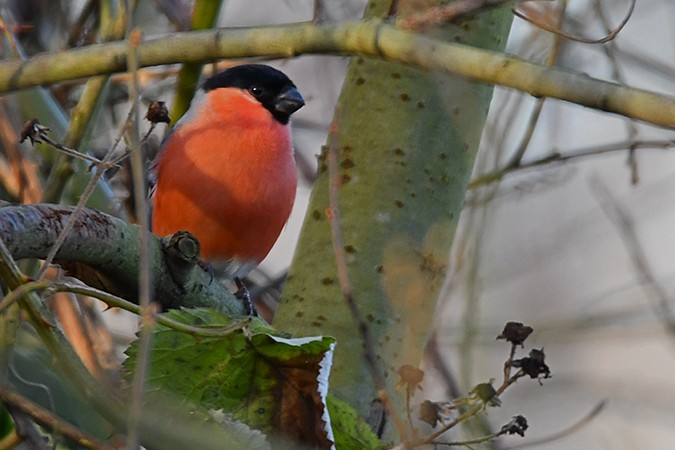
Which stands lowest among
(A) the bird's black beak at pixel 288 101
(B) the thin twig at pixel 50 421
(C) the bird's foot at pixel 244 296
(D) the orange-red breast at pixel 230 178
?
(B) the thin twig at pixel 50 421

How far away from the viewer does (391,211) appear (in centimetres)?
225

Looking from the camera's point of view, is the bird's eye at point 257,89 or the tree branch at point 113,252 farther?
the bird's eye at point 257,89

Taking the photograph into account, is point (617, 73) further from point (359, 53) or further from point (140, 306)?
point (140, 306)

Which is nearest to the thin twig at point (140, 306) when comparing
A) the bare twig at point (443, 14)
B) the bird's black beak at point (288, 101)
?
the bare twig at point (443, 14)

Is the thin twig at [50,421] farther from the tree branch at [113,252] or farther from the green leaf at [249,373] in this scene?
the green leaf at [249,373]

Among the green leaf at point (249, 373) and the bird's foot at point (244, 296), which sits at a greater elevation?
the bird's foot at point (244, 296)

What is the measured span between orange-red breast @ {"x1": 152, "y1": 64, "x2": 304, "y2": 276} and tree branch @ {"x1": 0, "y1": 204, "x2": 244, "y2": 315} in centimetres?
88

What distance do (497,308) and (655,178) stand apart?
1.06 metres

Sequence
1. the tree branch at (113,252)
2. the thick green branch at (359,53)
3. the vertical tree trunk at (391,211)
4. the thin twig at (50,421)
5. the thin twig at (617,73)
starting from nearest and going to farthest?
the thin twig at (50,421) → the thick green branch at (359,53) → the tree branch at (113,252) → the vertical tree trunk at (391,211) → the thin twig at (617,73)

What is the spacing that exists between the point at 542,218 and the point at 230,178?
Answer: 322cm

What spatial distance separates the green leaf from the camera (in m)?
1.67

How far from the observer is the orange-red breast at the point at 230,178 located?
3.00 metres

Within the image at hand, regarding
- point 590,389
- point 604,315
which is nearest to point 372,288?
point 604,315

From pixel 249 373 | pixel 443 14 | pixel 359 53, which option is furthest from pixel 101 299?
pixel 443 14
